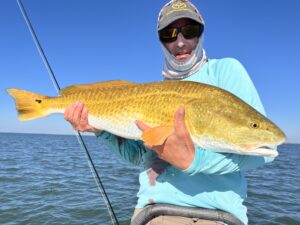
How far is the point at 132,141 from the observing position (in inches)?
158

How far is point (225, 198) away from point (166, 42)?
1.75 metres

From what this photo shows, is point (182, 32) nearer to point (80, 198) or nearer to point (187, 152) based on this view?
point (187, 152)

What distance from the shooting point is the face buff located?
3631mm

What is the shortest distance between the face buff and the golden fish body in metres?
0.36

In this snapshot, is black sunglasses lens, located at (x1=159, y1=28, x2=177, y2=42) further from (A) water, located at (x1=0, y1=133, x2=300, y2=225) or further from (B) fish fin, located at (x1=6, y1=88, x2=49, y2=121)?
(A) water, located at (x1=0, y1=133, x2=300, y2=225)

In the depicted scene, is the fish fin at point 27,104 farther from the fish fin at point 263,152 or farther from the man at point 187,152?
the fish fin at point 263,152

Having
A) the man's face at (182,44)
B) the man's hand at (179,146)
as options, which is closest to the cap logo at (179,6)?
the man's face at (182,44)

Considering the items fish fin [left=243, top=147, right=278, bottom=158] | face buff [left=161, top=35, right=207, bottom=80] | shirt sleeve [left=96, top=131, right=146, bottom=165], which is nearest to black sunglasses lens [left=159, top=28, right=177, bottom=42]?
face buff [left=161, top=35, right=207, bottom=80]

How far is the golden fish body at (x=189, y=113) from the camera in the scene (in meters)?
2.98

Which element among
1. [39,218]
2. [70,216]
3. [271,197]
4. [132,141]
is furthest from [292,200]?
[132,141]

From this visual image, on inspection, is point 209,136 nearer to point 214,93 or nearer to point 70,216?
point 214,93

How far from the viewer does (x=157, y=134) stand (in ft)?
9.91

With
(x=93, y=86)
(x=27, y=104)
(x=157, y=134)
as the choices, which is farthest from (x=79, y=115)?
(x=157, y=134)

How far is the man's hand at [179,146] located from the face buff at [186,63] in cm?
75
